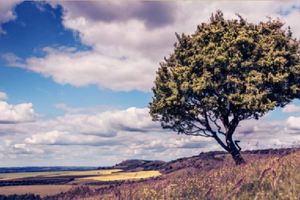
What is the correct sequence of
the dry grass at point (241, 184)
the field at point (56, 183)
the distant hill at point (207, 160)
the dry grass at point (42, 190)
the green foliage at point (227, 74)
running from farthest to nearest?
1. the field at point (56, 183)
2. the dry grass at point (42, 190)
3. the green foliage at point (227, 74)
4. the distant hill at point (207, 160)
5. the dry grass at point (241, 184)

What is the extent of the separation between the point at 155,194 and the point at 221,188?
431 centimetres

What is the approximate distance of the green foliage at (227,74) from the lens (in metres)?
37.5

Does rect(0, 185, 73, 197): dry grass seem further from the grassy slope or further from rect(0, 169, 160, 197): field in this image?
the grassy slope

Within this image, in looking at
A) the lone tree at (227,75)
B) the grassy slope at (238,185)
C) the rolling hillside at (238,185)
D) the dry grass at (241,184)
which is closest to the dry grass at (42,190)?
the lone tree at (227,75)

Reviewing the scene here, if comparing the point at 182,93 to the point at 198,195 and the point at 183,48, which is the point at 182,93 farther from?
the point at 198,195

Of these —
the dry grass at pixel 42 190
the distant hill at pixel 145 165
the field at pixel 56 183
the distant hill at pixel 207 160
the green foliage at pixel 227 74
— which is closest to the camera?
the distant hill at pixel 207 160

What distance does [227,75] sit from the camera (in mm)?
38094

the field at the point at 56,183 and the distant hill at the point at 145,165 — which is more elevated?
the distant hill at the point at 145,165

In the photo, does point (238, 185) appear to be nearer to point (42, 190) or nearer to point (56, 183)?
point (42, 190)

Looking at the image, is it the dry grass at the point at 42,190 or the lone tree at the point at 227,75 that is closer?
the lone tree at the point at 227,75

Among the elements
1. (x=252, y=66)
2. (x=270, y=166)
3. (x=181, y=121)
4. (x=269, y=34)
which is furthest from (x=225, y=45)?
(x=270, y=166)

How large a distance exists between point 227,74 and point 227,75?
0.25 m

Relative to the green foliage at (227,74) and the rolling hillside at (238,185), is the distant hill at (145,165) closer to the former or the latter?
the green foliage at (227,74)

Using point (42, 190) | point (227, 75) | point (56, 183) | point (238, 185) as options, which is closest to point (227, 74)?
Result: point (227, 75)
